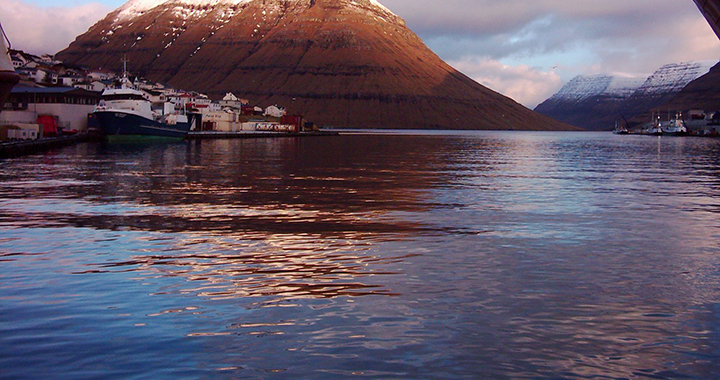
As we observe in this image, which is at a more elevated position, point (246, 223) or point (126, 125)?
point (126, 125)

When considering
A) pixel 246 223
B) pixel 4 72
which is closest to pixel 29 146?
pixel 246 223

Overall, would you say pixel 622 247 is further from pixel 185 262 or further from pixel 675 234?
pixel 185 262

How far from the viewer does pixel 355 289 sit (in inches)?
543

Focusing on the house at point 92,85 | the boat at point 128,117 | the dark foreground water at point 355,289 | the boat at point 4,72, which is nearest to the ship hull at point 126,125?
the boat at point 128,117

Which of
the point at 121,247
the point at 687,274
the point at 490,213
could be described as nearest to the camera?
the point at 687,274

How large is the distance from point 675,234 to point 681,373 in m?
13.7

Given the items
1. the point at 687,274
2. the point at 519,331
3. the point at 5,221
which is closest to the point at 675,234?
the point at 687,274

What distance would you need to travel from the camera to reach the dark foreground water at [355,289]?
970cm

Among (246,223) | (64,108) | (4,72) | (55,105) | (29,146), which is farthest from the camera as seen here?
(64,108)

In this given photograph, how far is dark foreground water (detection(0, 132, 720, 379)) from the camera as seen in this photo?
382 inches

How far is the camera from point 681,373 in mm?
9297

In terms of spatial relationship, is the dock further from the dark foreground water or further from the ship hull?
the dark foreground water

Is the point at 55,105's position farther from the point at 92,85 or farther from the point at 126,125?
the point at 92,85

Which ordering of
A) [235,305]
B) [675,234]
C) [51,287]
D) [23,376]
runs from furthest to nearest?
[675,234], [51,287], [235,305], [23,376]
